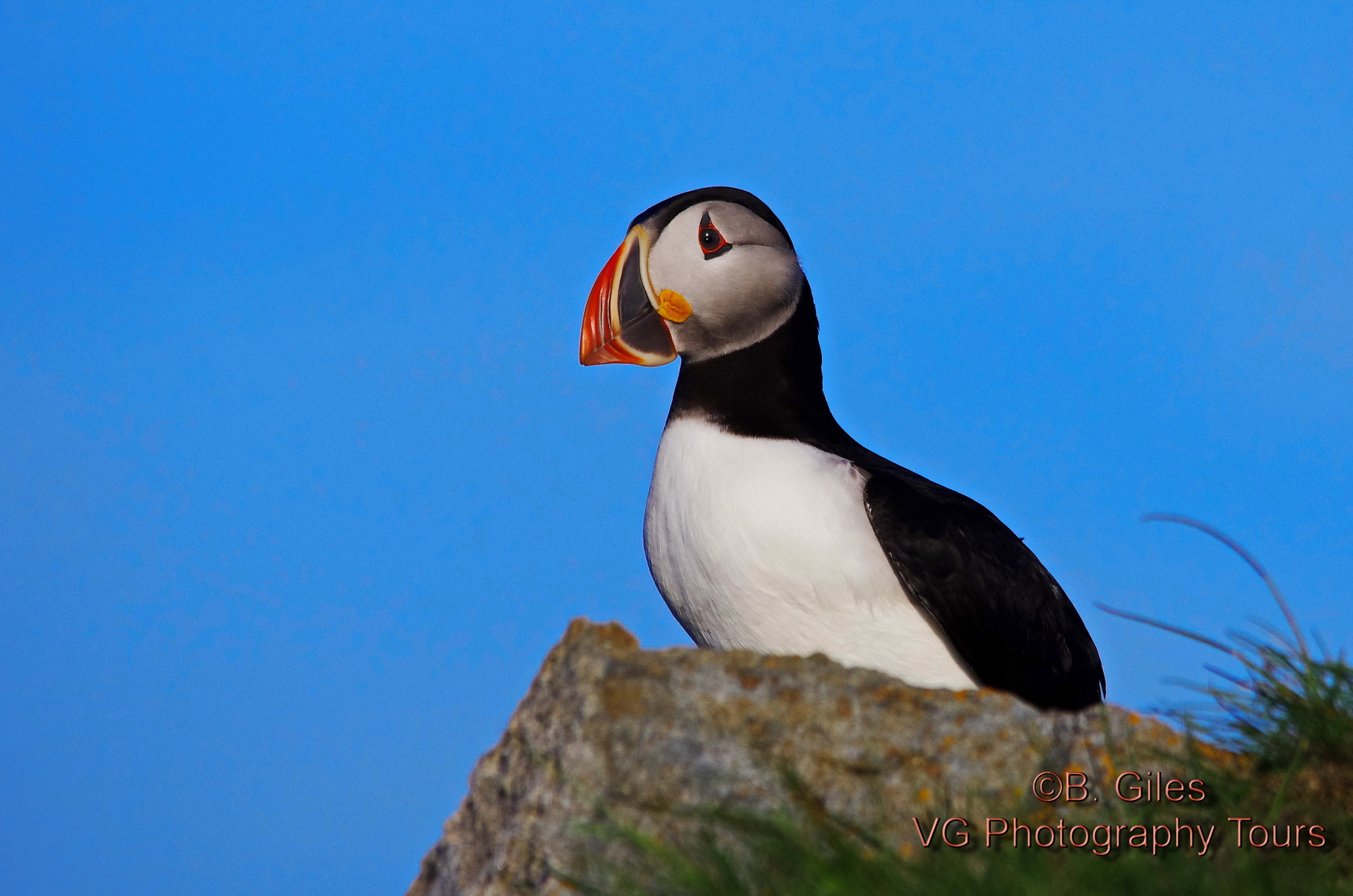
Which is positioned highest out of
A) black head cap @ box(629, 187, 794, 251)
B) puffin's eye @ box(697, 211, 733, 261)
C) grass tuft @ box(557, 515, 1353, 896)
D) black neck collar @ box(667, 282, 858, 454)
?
black head cap @ box(629, 187, 794, 251)

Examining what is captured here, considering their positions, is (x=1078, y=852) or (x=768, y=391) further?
(x=768, y=391)

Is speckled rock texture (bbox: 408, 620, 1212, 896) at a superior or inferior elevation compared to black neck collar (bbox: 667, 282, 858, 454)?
inferior

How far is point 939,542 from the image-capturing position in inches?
217

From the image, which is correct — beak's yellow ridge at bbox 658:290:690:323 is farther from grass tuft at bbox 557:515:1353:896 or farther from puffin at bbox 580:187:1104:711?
grass tuft at bbox 557:515:1353:896

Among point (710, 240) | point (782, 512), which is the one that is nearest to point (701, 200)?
point (710, 240)

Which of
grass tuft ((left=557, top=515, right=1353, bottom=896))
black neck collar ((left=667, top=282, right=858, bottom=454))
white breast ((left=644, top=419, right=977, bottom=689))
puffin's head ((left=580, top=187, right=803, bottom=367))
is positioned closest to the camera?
grass tuft ((left=557, top=515, right=1353, bottom=896))

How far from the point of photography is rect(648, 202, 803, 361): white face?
6.02 meters

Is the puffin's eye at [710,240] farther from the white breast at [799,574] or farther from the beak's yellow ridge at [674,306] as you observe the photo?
the white breast at [799,574]

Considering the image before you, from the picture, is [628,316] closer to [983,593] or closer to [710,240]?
[710,240]

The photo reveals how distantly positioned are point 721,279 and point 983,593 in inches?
70.7

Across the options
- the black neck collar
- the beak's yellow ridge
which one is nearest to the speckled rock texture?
the black neck collar

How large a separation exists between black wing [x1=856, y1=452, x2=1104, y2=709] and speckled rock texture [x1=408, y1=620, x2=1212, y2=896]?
4.45ft

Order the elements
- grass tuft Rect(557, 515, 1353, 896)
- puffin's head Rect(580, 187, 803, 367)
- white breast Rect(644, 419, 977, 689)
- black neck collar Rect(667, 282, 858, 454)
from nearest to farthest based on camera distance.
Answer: grass tuft Rect(557, 515, 1353, 896)
white breast Rect(644, 419, 977, 689)
black neck collar Rect(667, 282, 858, 454)
puffin's head Rect(580, 187, 803, 367)

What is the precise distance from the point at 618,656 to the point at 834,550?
162 cm
